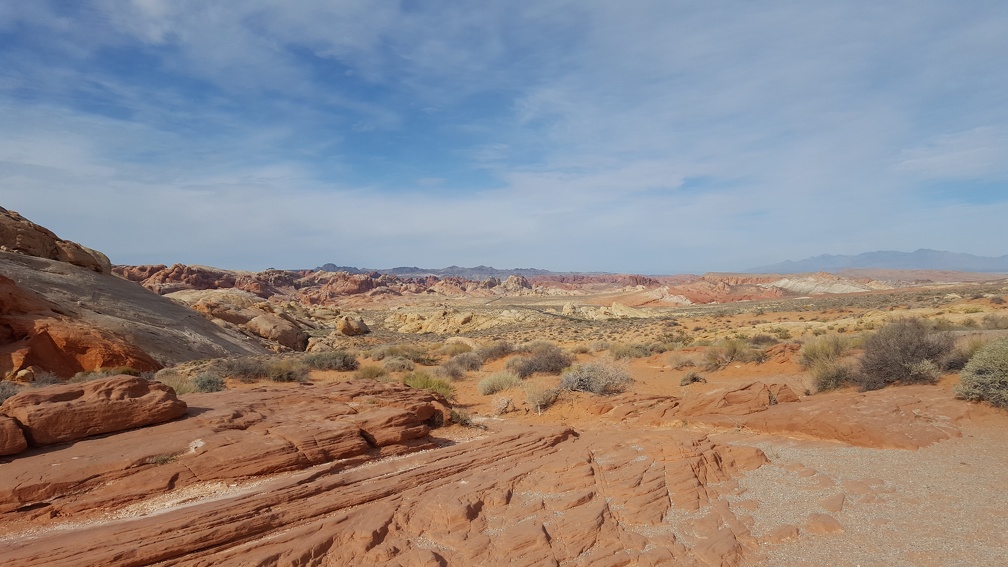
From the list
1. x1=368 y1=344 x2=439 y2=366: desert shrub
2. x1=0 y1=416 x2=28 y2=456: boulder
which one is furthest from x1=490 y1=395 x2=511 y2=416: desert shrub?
x1=368 y1=344 x2=439 y2=366: desert shrub

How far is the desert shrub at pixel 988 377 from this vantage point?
318 inches

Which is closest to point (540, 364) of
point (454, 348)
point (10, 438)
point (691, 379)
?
point (691, 379)

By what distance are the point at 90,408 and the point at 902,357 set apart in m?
15.0

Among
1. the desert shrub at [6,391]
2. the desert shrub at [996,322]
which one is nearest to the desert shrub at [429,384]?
the desert shrub at [6,391]

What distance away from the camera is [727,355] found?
17.9m

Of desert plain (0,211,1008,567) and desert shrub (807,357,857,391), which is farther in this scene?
desert shrub (807,357,857,391)

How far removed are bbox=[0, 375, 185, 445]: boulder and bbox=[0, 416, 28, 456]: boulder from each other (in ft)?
0.62

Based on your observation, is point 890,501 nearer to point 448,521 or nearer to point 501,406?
point 448,521

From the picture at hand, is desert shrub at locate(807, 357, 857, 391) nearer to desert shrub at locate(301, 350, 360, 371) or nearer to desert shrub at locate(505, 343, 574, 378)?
desert shrub at locate(505, 343, 574, 378)

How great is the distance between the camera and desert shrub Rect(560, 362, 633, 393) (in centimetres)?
1303

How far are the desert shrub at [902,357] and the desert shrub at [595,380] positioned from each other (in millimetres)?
5579

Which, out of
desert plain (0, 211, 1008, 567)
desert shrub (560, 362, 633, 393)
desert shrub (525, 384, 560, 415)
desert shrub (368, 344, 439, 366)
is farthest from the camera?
desert shrub (368, 344, 439, 366)

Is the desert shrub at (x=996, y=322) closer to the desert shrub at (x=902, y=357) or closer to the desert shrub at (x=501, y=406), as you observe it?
the desert shrub at (x=902, y=357)

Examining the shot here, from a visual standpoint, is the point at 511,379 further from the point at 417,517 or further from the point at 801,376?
the point at 417,517
